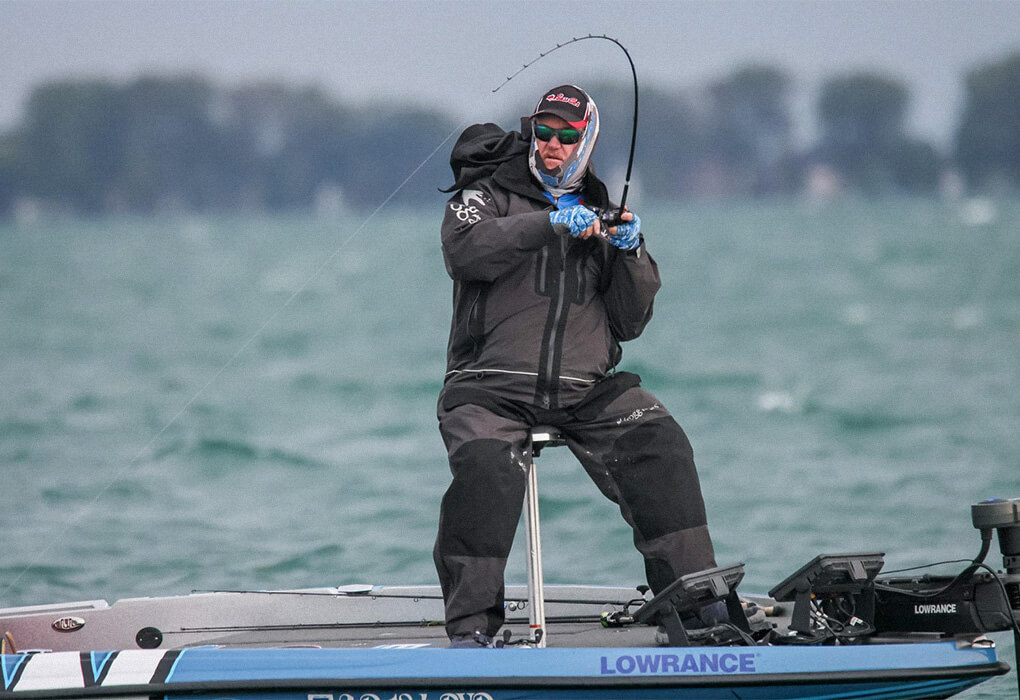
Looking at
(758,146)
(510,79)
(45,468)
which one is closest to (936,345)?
(45,468)

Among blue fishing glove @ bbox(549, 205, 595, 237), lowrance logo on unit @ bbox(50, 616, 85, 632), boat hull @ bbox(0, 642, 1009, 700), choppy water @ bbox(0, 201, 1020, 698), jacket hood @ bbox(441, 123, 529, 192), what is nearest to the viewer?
boat hull @ bbox(0, 642, 1009, 700)

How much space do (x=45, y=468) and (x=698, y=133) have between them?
66795 mm

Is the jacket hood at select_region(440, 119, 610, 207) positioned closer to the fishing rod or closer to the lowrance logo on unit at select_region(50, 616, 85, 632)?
the fishing rod

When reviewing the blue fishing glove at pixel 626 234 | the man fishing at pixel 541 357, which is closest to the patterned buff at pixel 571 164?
the man fishing at pixel 541 357

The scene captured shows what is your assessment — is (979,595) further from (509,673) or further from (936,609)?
(509,673)

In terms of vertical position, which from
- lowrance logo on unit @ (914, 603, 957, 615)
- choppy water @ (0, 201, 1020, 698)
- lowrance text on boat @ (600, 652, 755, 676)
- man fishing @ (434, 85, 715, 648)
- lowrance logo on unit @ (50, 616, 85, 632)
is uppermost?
choppy water @ (0, 201, 1020, 698)

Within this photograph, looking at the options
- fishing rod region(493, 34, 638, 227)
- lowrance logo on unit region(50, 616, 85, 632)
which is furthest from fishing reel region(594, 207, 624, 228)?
lowrance logo on unit region(50, 616, 85, 632)

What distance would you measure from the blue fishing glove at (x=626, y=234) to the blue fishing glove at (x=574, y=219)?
122 mm

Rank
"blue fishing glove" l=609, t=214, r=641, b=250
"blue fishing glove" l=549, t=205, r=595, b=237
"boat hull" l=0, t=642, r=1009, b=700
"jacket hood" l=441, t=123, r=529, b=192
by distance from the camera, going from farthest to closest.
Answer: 1. "jacket hood" l=441, t=123, r=529, b=192
2. "blue fishing glove" l=609, t=214, r=641, b=250
3. "blue fishing glove" l=549, t=205, r=595, b=237
4. "boat hull" l=0, t=642, r=1009, b=700

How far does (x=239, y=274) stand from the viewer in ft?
174

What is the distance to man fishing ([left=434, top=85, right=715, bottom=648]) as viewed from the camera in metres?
4.51

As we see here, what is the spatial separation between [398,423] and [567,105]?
13416 mm

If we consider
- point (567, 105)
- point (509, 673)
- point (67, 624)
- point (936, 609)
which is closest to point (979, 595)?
point (936, 609)

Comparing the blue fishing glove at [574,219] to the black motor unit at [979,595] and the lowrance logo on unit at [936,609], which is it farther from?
the lowrance logo on unit at [936,609]
